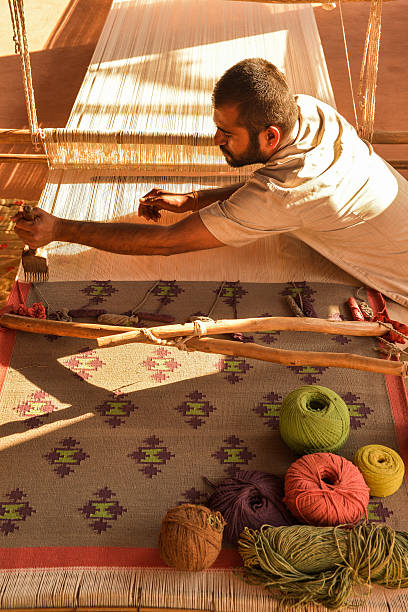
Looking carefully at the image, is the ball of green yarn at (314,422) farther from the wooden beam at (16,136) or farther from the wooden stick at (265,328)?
the wooden beam at (16,136)

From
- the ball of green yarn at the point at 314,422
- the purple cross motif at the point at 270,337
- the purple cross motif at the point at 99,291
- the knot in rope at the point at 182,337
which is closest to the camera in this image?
the ball of green yarn at the point at 314,422

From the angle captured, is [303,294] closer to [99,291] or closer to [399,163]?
[99,291]

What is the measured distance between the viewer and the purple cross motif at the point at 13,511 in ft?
5.50

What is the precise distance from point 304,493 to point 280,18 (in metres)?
2.71

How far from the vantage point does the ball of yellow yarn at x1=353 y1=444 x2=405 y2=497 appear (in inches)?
67.7

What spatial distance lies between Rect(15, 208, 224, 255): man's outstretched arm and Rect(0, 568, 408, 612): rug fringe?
38.4 inches

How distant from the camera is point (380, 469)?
1.73 m

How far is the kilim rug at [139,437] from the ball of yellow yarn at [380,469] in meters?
0.04

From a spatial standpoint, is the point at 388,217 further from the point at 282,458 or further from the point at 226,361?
the point at 282,458

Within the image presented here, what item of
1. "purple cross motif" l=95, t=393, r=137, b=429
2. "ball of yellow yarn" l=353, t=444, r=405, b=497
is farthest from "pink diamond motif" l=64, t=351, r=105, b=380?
"ball of yellow yarn" l=353, t=444, r=405, b=497

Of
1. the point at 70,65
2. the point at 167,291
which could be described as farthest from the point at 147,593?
the point at 70,65

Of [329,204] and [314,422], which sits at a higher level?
[329,204]

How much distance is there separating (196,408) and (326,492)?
1.57 feet

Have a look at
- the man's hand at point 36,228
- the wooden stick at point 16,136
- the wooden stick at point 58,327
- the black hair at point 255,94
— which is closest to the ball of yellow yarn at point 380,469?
the wooden stick at point 58,327
